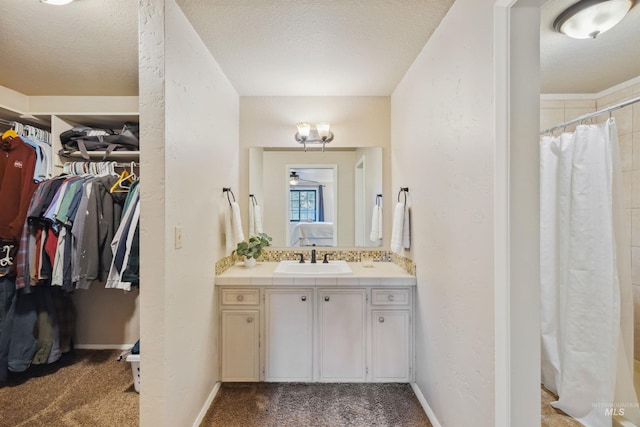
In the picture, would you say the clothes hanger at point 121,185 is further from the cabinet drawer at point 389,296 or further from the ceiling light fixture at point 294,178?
the cabinet drawer at point 389,296

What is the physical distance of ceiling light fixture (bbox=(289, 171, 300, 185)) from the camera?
2709 mm

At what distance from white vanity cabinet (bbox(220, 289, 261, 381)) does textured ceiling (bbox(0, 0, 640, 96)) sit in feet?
5.53

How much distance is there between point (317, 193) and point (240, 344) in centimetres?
140

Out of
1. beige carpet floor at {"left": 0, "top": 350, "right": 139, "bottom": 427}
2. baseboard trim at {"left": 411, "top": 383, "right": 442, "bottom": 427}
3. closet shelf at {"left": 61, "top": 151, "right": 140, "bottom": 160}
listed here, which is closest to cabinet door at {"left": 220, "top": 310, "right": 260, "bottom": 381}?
beige carpet floor at {"left": 0, "top": 350, "right": 139, "bottom": 427}

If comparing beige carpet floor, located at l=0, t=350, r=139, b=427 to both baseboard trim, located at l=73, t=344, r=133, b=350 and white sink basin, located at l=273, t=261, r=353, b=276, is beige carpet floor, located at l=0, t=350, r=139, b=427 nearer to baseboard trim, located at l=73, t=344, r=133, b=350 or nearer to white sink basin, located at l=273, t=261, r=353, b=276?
baseboard trim, located at l=73, t=344, r=133, b=350

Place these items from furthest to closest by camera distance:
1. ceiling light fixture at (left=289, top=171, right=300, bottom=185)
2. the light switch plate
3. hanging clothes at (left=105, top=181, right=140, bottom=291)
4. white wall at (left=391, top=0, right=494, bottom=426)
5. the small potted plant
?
ceiling light fixture at (left=289, top=171, right=300, bottom=185), the small potted plant, hanging clothes at (left=105, top=181, right=140, bottom=291), the light switch plate, white wall at (left=391, top=0, right=494, bottom=426)

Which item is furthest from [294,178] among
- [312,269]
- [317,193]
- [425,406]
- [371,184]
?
[425,406]

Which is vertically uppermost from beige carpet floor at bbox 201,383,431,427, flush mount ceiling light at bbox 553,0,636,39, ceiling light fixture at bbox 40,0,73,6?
ceiling light fixture at bbox 40,0,73,6

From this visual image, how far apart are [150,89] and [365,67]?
4.76ft

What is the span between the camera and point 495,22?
111 centimetres

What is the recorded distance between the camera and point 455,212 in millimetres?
1468

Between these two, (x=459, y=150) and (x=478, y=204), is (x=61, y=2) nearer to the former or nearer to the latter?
(x=459, y=150)

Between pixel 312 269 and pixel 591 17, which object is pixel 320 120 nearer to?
pixel 312 269

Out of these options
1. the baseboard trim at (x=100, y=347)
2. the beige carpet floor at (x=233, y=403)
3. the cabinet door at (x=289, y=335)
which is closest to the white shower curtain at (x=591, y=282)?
the beige carpet floor at (x=233, y=403)
